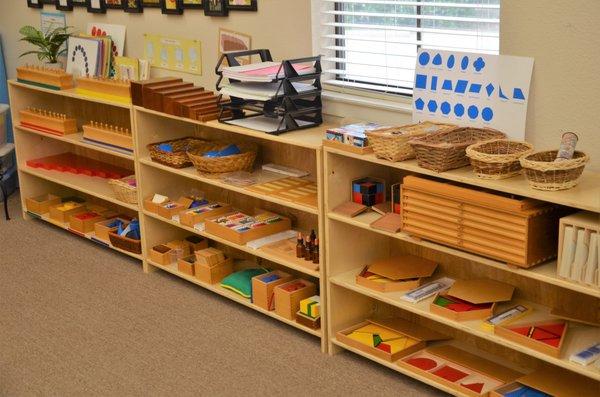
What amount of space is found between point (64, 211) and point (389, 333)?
101 inches

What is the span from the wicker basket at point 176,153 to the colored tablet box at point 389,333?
1306 mm

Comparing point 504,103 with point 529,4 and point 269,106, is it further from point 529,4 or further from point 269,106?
point 269,106

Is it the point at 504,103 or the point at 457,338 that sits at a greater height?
the point at 504,103

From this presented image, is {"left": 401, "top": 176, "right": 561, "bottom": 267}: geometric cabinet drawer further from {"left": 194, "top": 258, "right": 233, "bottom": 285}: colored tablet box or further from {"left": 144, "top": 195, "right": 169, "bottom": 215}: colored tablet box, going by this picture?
{"left": 144, "top": 195, "right": 169, "bottom": 215}: colored tablet box

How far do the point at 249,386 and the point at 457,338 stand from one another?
2.89ft

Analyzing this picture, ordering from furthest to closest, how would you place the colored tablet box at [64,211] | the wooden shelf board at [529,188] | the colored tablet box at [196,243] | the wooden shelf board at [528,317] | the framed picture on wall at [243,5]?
the colored tablet box at [64,211] < the colored tablet box at [196,243] < the framed picture on wall at [243,5] < the wooden shelf board at [528,317] < the wooden shelf board at [529,188]

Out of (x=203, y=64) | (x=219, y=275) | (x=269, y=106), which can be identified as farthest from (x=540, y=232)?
(x=203, y=64)

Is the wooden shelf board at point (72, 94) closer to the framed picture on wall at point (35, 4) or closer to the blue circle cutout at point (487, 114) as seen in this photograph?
the framed picture on wall at point (35, 4)

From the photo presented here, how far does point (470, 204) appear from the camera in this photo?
304 centimetres

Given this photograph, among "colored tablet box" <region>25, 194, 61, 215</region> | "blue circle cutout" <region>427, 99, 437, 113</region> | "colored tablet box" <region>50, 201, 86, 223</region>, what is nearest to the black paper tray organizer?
"blue circle cutout" <region>427, 99, 437, 113</region>

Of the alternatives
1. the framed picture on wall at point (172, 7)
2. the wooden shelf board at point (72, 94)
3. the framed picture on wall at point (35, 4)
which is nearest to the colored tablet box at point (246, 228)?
the wooden shelf board at point (72, 94)

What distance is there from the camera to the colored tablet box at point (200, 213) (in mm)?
4434

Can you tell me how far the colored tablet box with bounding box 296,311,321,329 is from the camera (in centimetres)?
380

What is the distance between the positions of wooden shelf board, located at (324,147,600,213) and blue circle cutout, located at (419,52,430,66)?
0.48m
